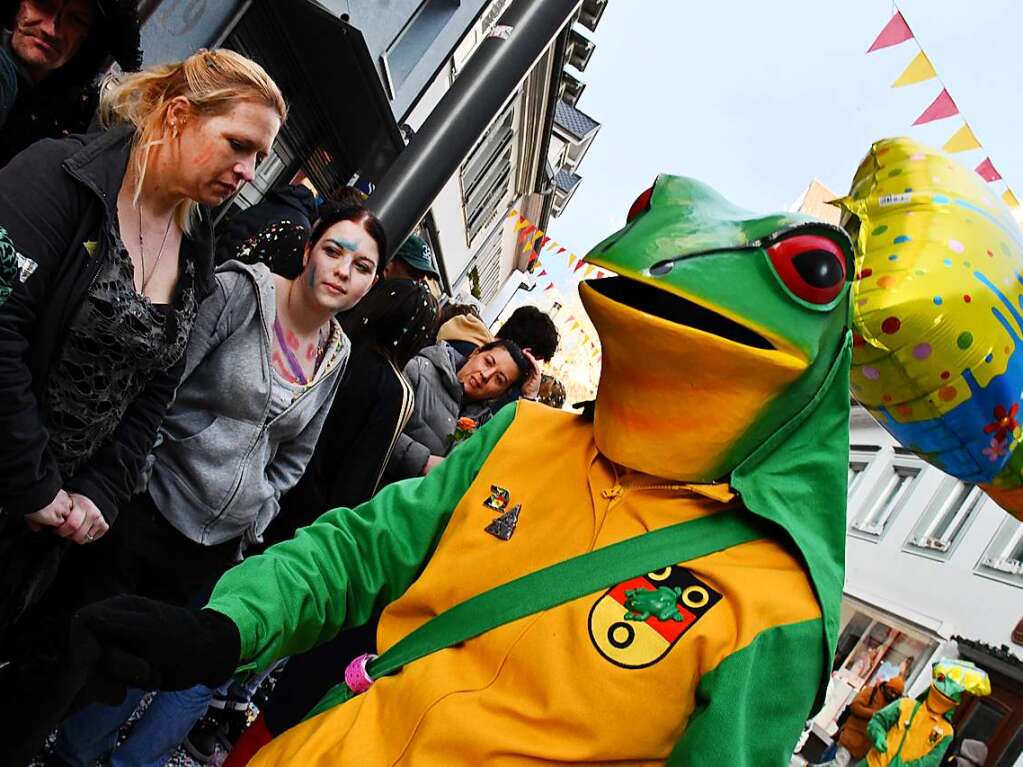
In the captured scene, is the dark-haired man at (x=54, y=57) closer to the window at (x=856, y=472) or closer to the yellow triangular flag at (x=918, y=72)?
the yellow triangular flag at (x=918, y=72)

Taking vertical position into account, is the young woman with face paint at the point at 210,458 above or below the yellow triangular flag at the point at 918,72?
below

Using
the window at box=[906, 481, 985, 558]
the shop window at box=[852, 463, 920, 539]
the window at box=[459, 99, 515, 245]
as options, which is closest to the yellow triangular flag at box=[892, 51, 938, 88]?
the window at box=[906, 481, 985, 558]

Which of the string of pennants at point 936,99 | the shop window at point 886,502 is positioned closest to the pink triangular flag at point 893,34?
the string of pennants at point 936,99

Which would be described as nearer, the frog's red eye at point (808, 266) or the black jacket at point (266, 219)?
the frog's red eye at point (808, 266)

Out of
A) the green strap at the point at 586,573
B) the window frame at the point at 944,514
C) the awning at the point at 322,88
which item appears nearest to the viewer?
the green strap at the point at 586,573

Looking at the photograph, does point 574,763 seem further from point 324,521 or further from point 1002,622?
point 1002,622

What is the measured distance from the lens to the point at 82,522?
Answer: 2334 mm

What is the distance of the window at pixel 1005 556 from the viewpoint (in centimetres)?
1419

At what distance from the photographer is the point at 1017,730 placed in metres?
11.9

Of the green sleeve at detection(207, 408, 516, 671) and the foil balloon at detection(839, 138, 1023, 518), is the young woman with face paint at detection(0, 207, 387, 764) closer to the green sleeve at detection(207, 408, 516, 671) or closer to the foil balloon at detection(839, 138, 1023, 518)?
the green sleeve at detection(207, 408, 516, 671)

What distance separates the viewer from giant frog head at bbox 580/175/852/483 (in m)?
1.49

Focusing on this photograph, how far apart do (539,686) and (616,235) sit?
84cm

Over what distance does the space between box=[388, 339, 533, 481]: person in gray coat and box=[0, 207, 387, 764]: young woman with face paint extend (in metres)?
1.37

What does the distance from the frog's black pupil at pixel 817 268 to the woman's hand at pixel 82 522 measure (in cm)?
198
